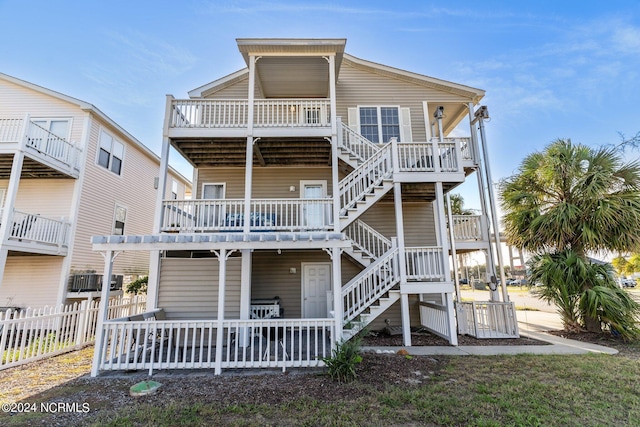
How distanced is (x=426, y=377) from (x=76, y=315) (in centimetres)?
987

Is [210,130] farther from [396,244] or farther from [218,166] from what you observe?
[396,244]

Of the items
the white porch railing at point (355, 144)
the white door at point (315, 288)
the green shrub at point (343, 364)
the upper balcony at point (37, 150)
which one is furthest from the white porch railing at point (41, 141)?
the green shrub at point (343, 364)

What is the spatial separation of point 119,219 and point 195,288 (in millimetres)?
8551

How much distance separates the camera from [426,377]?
5648 mm

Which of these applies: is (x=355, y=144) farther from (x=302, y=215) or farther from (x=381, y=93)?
(x=302, y=215)

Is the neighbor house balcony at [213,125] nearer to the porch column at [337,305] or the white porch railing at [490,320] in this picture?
the porch column at [337,305]

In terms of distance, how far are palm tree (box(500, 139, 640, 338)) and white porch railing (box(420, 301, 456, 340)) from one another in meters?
3.53

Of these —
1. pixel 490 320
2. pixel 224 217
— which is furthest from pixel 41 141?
pixel 490 320

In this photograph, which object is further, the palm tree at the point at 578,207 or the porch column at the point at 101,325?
the palm tree at the point at 578,207

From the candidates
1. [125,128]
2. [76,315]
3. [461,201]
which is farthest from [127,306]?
[461,201]

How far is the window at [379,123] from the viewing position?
11.5 meters

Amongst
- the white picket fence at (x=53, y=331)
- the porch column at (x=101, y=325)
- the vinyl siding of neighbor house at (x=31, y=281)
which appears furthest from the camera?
the vinyl siding of neighbor house at (x=31, y=281)

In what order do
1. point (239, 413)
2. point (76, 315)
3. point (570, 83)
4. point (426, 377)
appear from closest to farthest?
1. point (239, 413)
2. point (426, 377)
3. point (76, 315)
4. point (570, 83)

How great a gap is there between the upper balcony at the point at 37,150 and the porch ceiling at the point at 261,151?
527 cm
